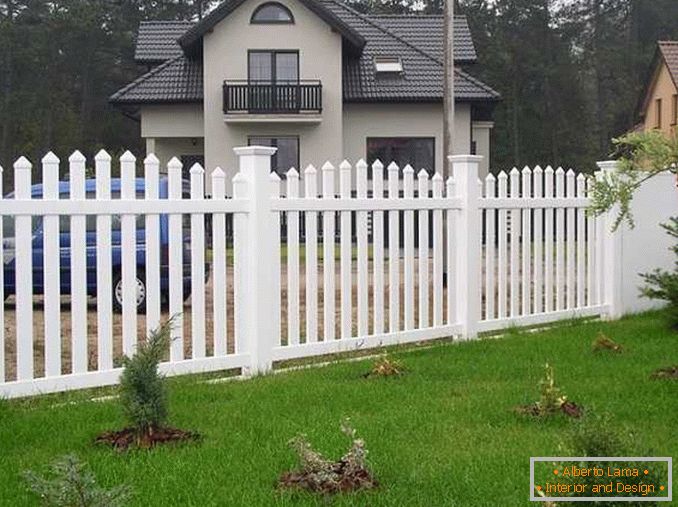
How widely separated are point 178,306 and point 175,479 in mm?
2353

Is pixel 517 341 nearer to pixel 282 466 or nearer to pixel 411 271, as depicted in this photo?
pixel 411 271

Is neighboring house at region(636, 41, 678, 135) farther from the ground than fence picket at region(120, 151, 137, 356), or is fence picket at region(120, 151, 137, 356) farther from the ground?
neighboring house at region(636, 41, 678, 135)

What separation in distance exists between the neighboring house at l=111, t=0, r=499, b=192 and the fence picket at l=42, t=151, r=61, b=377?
2424 cm

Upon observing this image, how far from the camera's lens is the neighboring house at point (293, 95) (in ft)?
98.9

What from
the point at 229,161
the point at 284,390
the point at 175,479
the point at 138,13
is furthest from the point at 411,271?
the point at 138,13

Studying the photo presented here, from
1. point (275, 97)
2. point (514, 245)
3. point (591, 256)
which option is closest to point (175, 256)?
point (514, 245)

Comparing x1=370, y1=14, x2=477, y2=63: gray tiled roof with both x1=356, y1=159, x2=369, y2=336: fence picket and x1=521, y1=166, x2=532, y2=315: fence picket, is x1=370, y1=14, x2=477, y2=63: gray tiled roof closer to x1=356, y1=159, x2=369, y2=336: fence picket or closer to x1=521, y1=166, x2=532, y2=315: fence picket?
x1=521, y1=166, x2=532, y2=315: fence picket

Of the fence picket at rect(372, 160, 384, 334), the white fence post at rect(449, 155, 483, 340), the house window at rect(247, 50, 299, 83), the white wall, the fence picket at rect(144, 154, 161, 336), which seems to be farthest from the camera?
the house window at rect(247, 50, 299, 83)

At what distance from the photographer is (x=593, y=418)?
145 inches

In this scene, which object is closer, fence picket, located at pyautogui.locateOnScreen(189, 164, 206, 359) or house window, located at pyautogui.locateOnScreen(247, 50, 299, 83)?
fence picket, located at pyautogui.locateOnScreen(189, 164, 206, 359)

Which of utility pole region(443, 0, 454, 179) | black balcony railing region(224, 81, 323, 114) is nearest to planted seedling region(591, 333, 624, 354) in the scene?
utility pole region(443, 0, 454, 179)

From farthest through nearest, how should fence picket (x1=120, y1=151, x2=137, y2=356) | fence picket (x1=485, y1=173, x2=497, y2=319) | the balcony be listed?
the balcony < fence picket (x1=485, y1=173, x2=497, y2=319) < fence picket (x1=120, y1=151, x2=137, y2=356)

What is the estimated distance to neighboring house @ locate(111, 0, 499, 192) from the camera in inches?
1187

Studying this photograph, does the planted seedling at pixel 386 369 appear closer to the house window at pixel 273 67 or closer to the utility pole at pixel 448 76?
the utility pole at pixel 448 76
